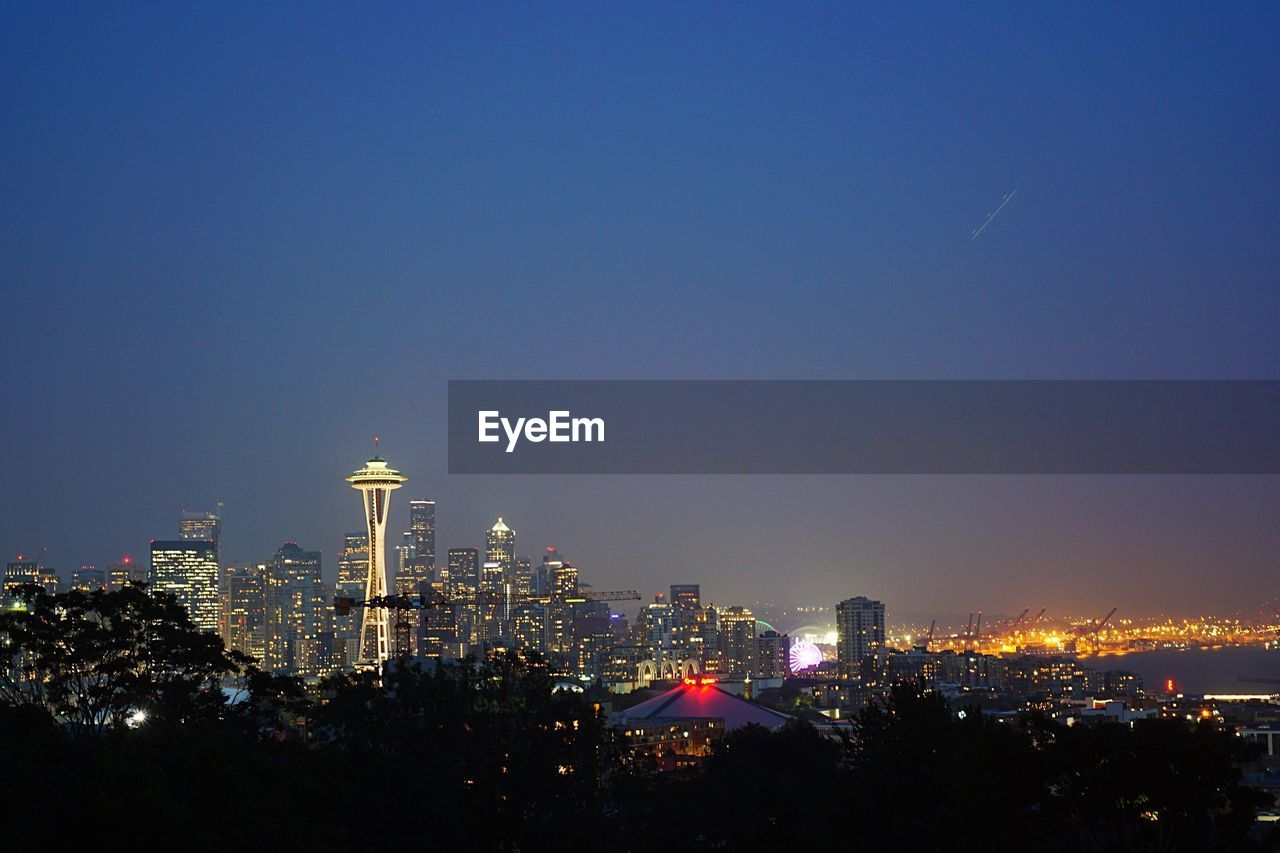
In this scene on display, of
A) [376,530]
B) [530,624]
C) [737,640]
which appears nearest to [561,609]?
[530,624]

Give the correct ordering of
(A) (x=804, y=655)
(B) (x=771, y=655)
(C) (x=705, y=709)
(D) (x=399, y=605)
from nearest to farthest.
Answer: (D) (x=399, y=605), (C) (x=705, y=709), (A) (x=804, y=655), (B) (x=771, y=655)

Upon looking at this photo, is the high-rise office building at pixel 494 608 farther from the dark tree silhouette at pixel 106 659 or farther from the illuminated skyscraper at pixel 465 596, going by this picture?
the dark tree silhouette at pixel 106 659

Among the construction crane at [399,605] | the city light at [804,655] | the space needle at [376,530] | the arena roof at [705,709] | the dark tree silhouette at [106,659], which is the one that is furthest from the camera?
the city light at [804,655]

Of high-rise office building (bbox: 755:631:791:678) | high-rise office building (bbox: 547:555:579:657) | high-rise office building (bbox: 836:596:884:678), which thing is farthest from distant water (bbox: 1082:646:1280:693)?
high-rise office building (bbox: 547:555:579:657)

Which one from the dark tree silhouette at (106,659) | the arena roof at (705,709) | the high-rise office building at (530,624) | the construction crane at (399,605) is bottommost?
the arena roof at (705,709)

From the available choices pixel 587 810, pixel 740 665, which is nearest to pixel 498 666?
pixel 587 810

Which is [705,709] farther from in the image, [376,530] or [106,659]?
[106,659]

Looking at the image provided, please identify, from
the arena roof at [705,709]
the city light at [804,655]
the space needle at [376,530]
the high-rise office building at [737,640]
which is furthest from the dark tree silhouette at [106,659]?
the high-rise office building at [737,640]
